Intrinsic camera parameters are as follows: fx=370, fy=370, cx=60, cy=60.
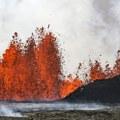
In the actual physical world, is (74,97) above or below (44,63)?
below

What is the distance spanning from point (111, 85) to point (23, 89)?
36110mm

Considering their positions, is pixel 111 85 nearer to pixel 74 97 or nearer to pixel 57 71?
pixel 74 97

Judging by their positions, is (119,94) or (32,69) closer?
(119,94)

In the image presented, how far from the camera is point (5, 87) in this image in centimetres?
9775

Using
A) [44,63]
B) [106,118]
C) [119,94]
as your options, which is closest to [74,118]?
[106,118]

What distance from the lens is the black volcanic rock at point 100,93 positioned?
6234 cm

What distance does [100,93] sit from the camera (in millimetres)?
64625

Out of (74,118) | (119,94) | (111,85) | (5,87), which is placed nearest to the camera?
(74,118)

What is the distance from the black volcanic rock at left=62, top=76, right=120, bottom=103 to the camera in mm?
62344

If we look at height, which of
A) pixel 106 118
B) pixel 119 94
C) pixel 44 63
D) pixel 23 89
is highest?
pixel 44 63

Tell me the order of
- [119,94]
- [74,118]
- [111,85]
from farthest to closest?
[111,85] → [119,94] → [74,118]

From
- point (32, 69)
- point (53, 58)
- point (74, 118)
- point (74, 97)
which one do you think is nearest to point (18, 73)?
point (32, 69)

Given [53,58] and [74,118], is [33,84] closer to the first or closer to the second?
[53,58]

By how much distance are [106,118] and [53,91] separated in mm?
70312
